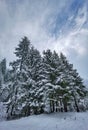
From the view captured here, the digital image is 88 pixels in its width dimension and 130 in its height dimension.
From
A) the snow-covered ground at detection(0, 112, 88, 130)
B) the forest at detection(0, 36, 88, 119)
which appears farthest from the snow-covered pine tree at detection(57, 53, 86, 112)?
the snow-covered ground at detection(0, 112, 88, 130)

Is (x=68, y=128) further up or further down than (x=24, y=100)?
further down

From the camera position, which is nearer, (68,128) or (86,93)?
(68,128)

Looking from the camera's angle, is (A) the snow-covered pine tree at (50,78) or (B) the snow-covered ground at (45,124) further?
(A) the snow-covered pine tree at (50,78)

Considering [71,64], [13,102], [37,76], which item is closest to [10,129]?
[13,102]

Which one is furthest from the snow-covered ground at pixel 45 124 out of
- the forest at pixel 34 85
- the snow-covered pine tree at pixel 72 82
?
the snow-covered pine tree at pixel 72 82

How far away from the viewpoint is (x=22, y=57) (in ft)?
81.4

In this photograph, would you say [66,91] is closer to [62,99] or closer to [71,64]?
[62,99]

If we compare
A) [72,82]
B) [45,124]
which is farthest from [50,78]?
[45,124]

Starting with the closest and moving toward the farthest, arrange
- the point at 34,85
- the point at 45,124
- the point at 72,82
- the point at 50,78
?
the point at 45,124, the point at 34,85, the point at 50,78, the point at 72,82

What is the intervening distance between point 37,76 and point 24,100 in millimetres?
4781

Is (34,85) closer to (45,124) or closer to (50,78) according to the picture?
(50,78)

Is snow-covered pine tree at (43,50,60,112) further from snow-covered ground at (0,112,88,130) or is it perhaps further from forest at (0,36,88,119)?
snow-covered ground at (0,112,88,130)

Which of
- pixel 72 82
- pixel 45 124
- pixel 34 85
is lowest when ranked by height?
pixel 45 124

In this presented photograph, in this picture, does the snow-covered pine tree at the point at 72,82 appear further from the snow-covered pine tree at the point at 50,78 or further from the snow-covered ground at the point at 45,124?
the snow-covered ground at the point at 45,124
